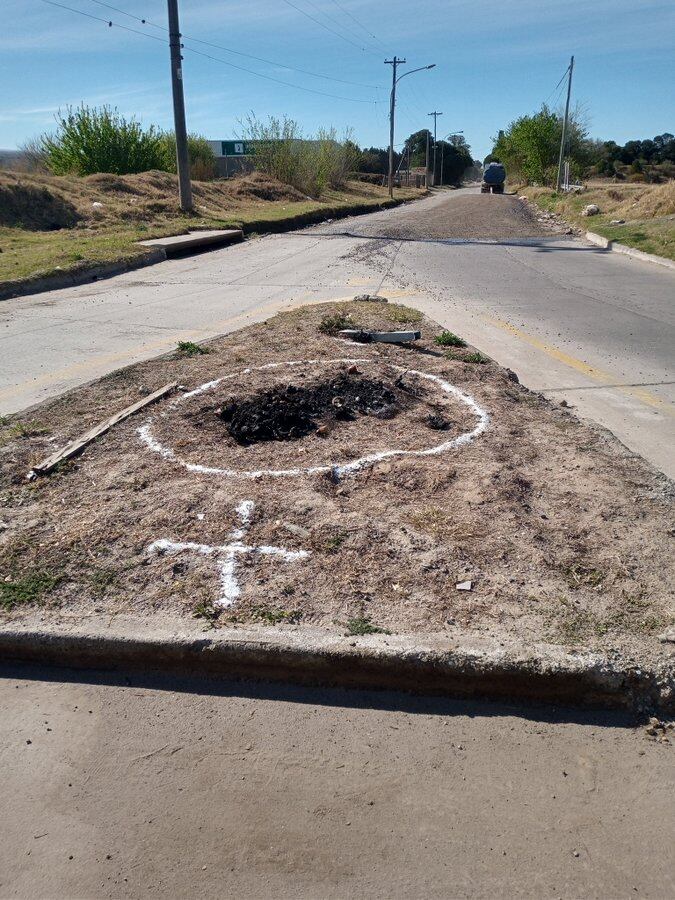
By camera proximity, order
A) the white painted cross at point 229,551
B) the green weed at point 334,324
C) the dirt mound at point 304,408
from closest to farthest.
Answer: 1. the white painted cross at point 229,551
2. the dirt mound at point 304,408
3. the green weed at point 334,324

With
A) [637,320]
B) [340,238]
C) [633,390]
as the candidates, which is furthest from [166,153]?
[633,390]

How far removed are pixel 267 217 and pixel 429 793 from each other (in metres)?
27.9

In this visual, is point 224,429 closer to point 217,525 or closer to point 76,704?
point 217,525

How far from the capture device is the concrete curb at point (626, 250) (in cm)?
1699

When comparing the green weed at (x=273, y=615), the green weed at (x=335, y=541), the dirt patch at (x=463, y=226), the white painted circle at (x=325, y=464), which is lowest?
the green weed at (x=273, y=615)

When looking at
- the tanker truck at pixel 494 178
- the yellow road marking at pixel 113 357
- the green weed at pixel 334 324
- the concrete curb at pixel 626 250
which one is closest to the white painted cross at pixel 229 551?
the yellow road marking at pixel 113 357

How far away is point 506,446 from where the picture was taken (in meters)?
5.14

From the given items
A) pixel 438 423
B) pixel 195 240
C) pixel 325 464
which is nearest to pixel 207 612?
pixel 325 464

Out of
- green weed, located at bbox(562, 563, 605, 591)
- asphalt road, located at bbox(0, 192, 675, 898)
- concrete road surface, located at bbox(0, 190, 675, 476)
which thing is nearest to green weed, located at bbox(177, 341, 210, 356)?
concrete road surface, located at bbox(0, 190, 675, 476)

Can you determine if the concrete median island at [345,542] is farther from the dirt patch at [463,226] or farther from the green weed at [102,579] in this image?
the dirt patch at [463,226]

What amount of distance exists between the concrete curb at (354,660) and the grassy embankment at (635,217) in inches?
649

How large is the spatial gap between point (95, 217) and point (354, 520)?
70.1 ft

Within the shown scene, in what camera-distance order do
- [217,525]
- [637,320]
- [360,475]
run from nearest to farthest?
[217,525] → [360,475] → [637,320]

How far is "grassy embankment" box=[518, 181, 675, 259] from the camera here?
19641 millimetres
